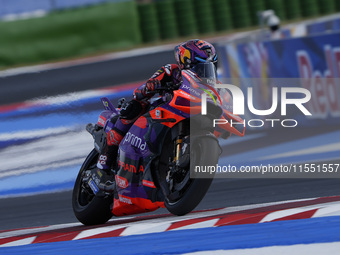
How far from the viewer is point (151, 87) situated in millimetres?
5301

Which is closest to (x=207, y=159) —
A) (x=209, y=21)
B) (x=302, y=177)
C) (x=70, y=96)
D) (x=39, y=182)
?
(x=302, y=177)

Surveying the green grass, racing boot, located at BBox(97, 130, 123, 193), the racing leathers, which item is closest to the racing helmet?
the racing leathers

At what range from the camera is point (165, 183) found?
16.2ft

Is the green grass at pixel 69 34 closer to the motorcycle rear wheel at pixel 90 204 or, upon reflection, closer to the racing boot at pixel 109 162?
the motorcycle rear wheel at pixel 90 204

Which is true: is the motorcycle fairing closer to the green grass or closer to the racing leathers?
the racing leathers

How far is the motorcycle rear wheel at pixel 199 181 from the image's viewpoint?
4.58m

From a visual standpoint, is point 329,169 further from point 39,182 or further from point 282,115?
Result: point 39,182

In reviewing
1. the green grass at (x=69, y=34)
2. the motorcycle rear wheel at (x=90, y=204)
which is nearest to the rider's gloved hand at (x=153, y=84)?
the motorcycle rear wheel at (x=90, y=204)

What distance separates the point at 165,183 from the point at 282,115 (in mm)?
5056

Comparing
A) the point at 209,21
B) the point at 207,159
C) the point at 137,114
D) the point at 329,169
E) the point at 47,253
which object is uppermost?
the point at 209,21

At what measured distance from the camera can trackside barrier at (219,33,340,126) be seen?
9055 millimetres

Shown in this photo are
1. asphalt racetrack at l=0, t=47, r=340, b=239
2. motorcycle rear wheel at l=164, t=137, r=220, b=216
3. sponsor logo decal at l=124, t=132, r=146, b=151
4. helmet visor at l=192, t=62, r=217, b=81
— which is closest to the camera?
motorcycle rear wheel at l=164, t=137, r=220, b=216

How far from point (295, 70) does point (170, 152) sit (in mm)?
4767

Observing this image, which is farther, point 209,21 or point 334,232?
point 209,21
